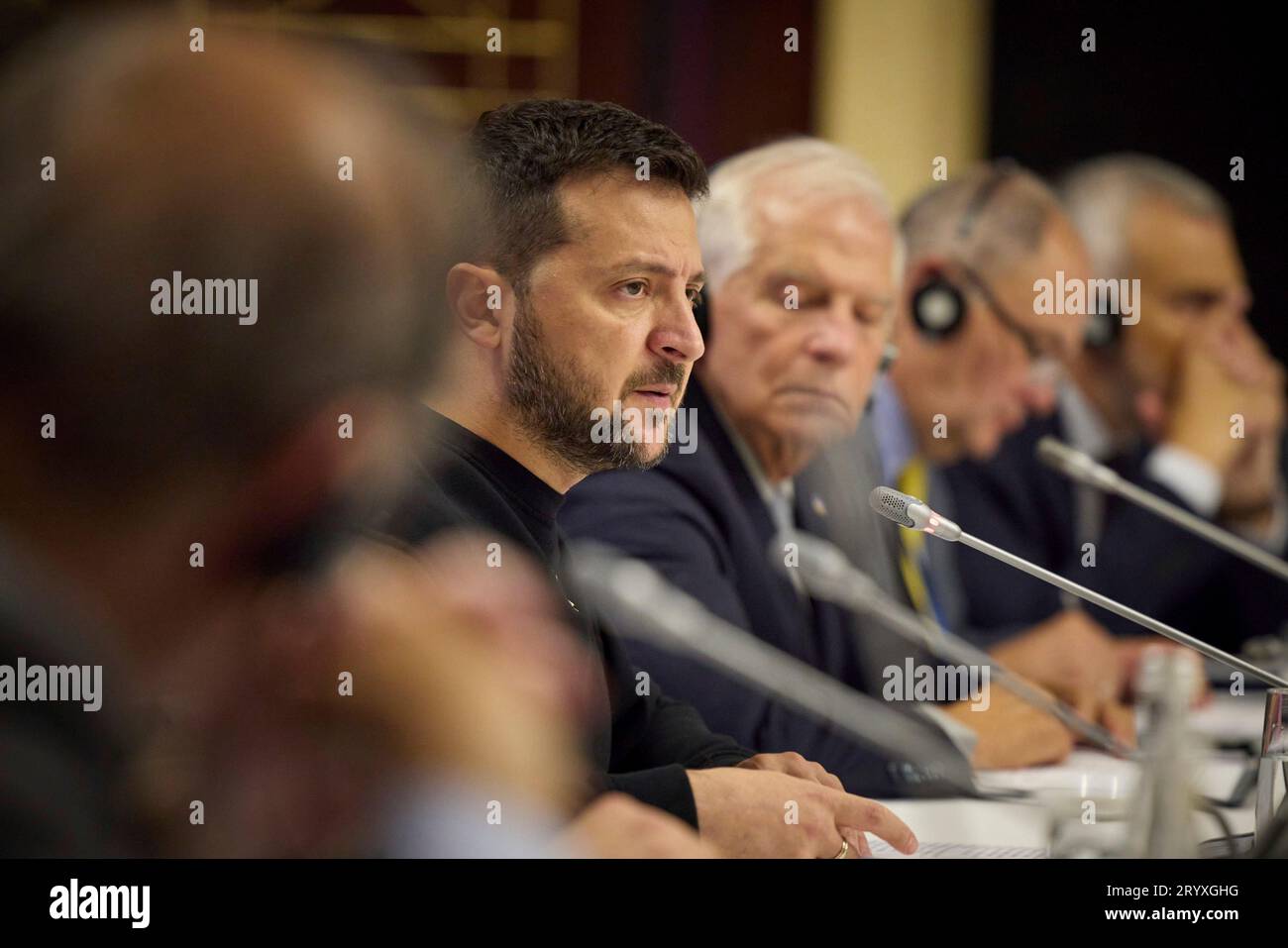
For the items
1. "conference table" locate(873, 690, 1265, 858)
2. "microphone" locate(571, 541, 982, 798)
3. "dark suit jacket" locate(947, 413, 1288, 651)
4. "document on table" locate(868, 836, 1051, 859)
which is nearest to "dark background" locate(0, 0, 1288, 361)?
"dark suit jacket" locate(947, 413, 1288, 651)

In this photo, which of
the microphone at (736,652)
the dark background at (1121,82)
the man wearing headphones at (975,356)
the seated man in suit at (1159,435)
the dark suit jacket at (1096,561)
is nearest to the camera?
the microphone at (736,652)

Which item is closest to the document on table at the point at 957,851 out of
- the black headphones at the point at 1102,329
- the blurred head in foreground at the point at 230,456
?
the blurred head in foreground at the point at 230,456

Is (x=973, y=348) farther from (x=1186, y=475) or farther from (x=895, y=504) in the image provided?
(x=895, y=504)

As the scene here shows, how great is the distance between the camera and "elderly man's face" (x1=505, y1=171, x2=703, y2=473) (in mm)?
1283

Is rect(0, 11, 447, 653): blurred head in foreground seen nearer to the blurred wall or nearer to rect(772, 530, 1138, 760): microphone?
rect(772, 530, 1138, 760): microphone

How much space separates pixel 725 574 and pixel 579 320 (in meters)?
0.41

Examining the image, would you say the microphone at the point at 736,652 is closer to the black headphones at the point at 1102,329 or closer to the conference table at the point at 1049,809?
the conference table at the point at 1049,809

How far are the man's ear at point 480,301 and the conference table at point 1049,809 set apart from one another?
55 centimetres

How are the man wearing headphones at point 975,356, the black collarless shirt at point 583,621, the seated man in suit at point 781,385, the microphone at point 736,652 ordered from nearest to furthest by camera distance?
1. the black collarless shirt at point 583,621
2. the microphone at point 736,652
3. the seated man in suit at point 781,385
4. the man wearing headphones at point 975,356

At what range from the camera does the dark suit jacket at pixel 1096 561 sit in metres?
2.35
